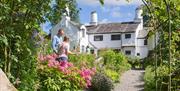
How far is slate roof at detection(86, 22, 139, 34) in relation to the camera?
218 ft

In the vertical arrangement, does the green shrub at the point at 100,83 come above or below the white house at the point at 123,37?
above

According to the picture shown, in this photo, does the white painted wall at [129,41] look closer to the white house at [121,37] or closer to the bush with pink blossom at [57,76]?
the white house at [121,37]

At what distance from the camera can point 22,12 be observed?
371 inches

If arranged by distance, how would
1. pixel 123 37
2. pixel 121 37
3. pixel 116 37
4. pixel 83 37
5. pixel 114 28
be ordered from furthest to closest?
1. pixel 114 28
2. pixel 116 37
3. pixel 121 37
4. pixel 123 37
5. pixel 83 37

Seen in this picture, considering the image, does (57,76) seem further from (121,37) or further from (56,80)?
(121,37)

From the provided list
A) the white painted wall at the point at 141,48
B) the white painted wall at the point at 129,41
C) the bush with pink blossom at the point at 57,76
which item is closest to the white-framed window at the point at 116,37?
the white painted wall at the point at 129,41

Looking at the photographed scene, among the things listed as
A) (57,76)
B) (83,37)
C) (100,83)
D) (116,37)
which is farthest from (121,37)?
(57,76)

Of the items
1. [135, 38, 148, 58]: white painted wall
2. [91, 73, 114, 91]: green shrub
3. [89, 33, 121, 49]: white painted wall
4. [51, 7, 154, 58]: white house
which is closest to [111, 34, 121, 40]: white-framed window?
[51, 7, 154, 58]: white house

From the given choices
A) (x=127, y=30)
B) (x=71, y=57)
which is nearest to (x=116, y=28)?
(x=127, y=30)

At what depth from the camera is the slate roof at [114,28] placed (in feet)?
218

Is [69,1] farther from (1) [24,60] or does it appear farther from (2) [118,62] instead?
(2) [118,62]

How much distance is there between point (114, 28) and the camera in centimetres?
6794

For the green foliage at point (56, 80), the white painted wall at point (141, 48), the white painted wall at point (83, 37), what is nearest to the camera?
the green foliage at point (56, 80)

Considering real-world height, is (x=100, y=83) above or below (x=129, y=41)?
above
